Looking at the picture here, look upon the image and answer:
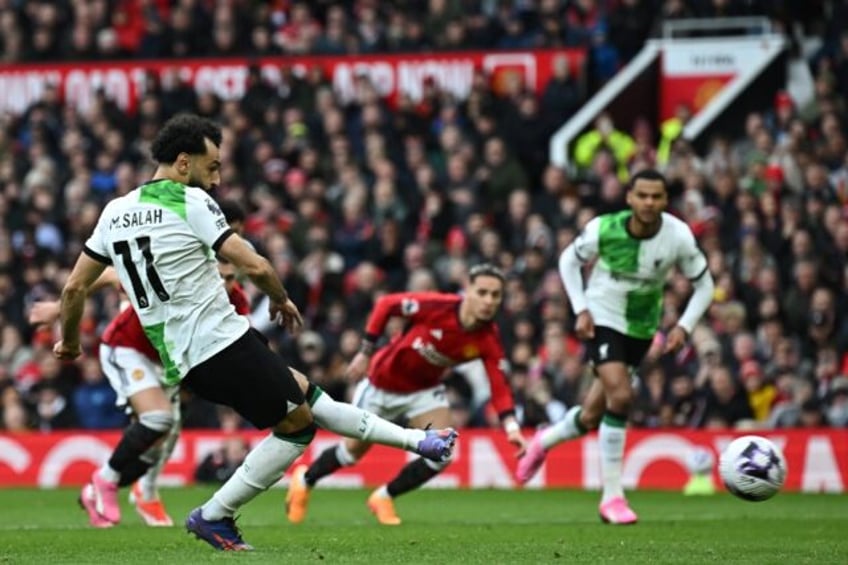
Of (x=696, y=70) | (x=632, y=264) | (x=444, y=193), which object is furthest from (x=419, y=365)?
(x=696, y=70)

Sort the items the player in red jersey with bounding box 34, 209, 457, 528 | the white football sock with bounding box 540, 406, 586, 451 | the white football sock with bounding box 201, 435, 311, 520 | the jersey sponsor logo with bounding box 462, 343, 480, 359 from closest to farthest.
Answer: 1. the white football sock with bounding box 201, 435, 311, 520
2. the player in red jersey with bounding box 34, 209, 457, 528
3. the jersey sponsor logo with bounding box 462, 343, 480, 359
4. the white football sock with bounding box 540, 406, 586, 451

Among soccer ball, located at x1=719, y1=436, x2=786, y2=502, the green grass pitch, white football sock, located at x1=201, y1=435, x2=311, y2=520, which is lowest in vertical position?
the green grass pitch

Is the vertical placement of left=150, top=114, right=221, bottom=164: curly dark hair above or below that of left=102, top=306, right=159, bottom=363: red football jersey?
above

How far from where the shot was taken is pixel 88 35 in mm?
28047

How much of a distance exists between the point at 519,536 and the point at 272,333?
1070cm

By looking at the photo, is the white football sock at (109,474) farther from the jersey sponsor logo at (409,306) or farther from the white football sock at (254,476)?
the white football sock at (254,476)

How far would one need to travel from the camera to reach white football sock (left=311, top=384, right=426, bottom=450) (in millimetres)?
11320

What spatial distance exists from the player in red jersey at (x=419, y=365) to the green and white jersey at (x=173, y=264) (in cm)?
390

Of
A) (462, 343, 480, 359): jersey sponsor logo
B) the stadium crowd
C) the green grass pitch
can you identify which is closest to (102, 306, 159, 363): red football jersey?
the green grass pitch

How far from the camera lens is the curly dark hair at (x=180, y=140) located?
1087 centimetres

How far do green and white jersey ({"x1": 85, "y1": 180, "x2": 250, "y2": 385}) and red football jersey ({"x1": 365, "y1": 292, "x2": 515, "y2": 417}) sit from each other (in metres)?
4.13

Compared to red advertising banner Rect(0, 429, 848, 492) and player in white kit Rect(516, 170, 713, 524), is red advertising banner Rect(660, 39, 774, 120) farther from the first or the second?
player in white kit Rect(516, 170, 713, 524)

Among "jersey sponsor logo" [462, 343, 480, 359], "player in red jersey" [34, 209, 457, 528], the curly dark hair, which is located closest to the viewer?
the curly dark hair

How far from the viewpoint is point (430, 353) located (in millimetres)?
15242
